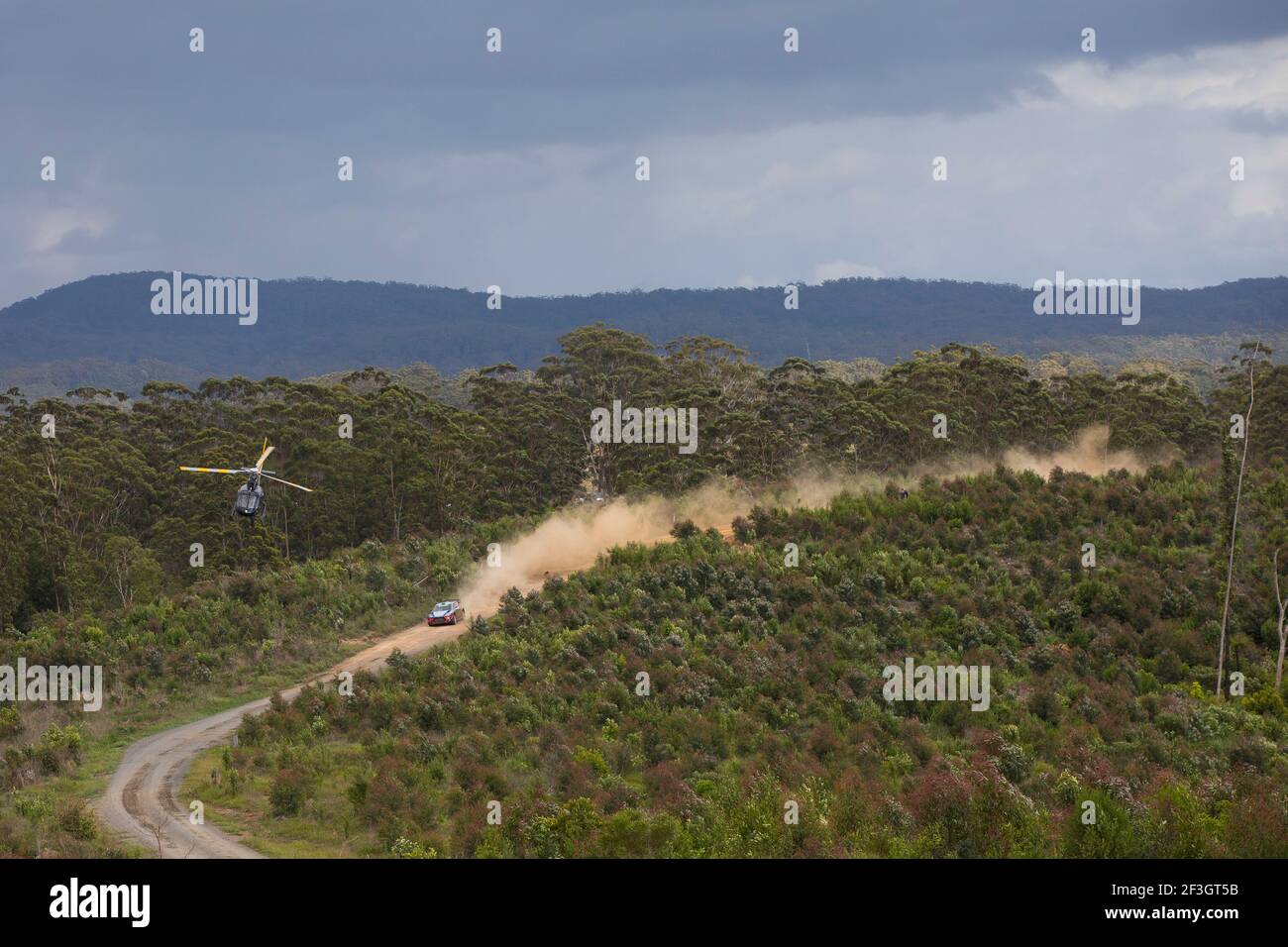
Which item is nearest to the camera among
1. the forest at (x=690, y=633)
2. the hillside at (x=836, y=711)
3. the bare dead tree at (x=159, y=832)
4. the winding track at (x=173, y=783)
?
the hillside at (x=836, y=711)

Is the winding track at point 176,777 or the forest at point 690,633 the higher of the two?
the forest at point 690,633

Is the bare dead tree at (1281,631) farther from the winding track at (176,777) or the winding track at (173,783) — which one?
the winding track at (173,783)

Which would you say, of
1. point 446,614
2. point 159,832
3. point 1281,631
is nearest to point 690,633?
point 446,614

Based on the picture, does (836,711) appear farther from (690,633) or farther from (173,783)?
(173,783)

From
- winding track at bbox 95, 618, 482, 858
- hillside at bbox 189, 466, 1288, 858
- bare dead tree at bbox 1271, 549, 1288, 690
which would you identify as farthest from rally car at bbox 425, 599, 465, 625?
bare dead tree at bbox 1271, 549, 1288, 690

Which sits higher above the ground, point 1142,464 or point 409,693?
point 1142,464

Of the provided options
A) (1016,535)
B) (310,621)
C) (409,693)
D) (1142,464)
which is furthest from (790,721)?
(1142,464)

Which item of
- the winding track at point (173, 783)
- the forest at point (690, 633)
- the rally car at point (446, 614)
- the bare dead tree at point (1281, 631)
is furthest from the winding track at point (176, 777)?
the bare dead tree at point (1281, 631)
